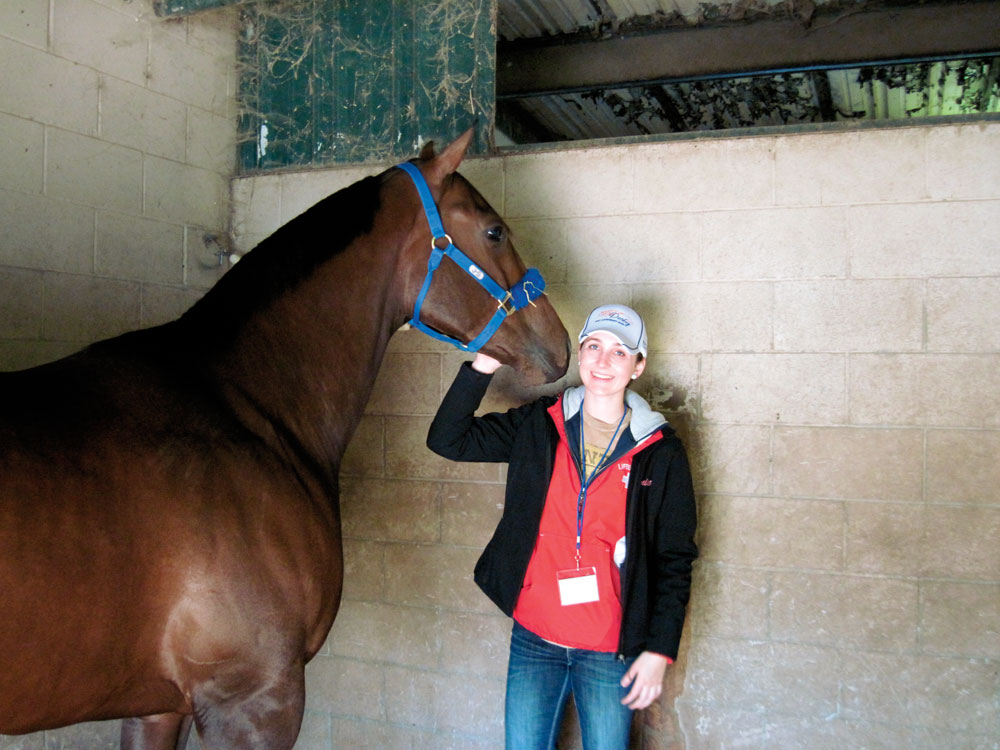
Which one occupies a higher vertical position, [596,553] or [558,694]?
[596,553]

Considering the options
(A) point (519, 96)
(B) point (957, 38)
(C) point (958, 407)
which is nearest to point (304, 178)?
(A) point (519, 96)

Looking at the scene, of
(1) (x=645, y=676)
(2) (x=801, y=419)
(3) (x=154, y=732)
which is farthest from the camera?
(2) (x=801, y=419)

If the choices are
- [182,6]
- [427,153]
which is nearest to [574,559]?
[427,153]

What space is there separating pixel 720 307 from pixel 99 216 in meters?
2.00

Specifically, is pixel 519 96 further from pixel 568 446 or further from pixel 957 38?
pixel 568 446

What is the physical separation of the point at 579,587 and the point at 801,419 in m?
0.93

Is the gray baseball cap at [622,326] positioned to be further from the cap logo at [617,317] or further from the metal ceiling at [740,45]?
the metal ceiling at [740,45]

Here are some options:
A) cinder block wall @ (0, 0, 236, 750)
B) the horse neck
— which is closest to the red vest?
the horse neck

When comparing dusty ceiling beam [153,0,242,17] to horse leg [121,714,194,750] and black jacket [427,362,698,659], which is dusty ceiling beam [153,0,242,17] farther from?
horse leg [121,714,194,750]

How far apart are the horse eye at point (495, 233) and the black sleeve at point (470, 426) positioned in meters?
0.32

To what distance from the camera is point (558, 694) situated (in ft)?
6.16

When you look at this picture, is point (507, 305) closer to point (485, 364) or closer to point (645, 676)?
point (485, 364)

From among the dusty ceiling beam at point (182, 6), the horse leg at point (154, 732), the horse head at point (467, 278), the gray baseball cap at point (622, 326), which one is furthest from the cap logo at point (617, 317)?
the dusty ceiling beam at point (182, 6)

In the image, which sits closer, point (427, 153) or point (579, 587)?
point (579, 587)
